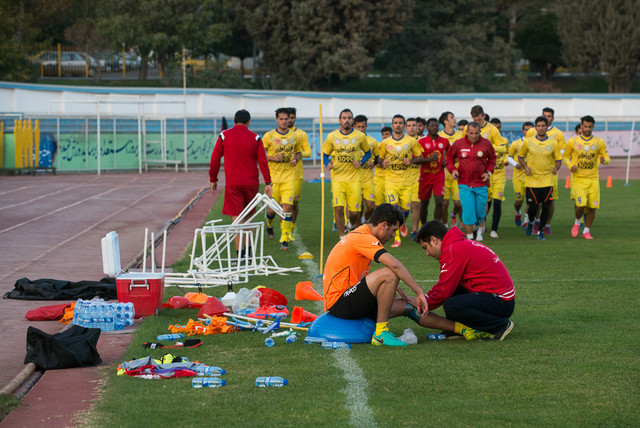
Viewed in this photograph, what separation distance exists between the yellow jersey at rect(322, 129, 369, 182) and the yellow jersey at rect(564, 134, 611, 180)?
3861 millimetres

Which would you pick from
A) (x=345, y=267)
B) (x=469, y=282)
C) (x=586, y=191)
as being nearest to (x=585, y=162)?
(x=586, y=191)

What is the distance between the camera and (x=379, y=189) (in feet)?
54.7

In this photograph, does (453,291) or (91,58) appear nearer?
(453,291)

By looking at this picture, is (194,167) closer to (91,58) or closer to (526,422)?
(91,58)

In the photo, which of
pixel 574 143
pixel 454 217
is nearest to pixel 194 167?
pixel 454 217

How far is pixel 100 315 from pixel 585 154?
10375 mm

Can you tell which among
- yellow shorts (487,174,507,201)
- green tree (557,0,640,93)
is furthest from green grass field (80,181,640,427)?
green tree (557,0,640,93)

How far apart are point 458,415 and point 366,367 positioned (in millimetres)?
1386

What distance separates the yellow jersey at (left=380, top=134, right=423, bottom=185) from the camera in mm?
15477

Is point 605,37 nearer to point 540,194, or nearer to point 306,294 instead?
point 540,194

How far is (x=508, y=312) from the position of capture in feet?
25.5

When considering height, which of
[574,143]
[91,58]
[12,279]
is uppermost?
[91,58]

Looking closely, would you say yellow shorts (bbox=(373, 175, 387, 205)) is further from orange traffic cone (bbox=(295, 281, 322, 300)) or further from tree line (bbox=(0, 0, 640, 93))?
tree line (bbox=(0, 0, 640, 93))

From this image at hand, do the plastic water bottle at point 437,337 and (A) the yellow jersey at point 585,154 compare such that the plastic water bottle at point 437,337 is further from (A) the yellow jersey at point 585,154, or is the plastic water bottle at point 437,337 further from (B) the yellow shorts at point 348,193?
(A) the yellow jersey at point 585,154
